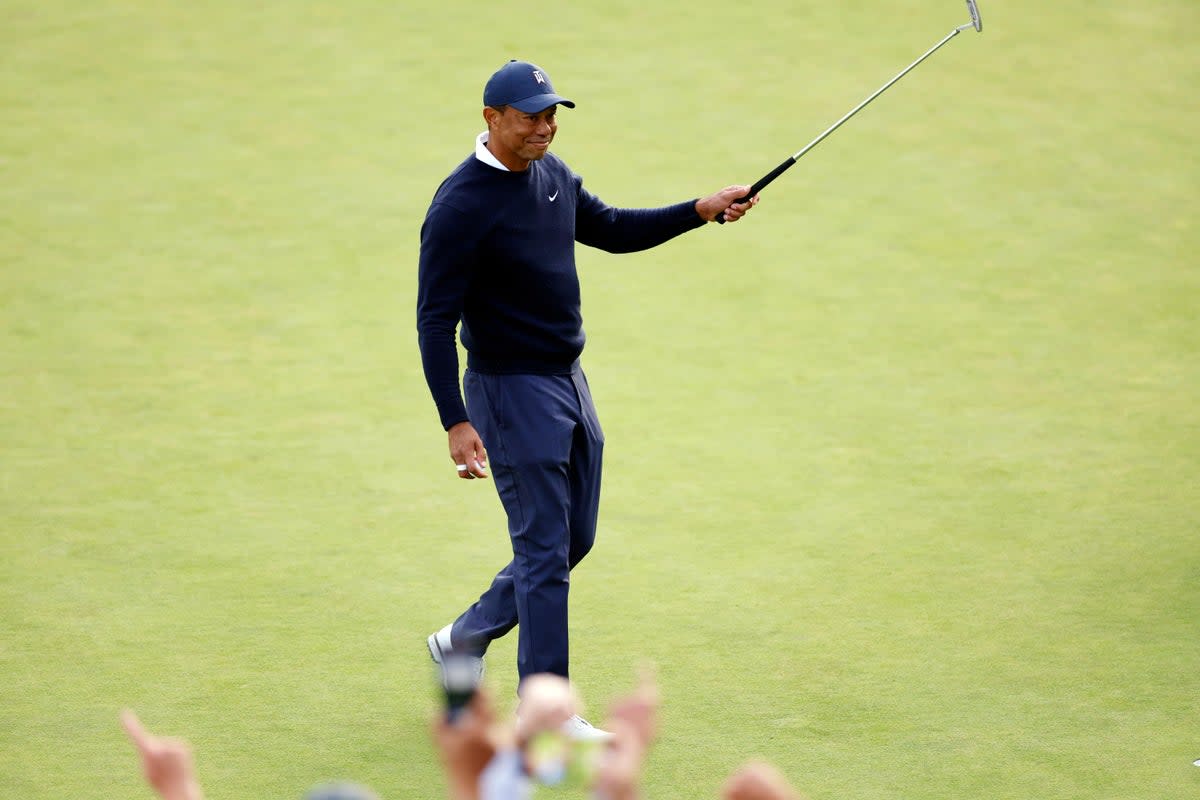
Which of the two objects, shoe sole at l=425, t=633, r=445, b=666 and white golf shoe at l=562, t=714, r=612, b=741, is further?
shoe sole at l=425, t=633, r=445, b=666

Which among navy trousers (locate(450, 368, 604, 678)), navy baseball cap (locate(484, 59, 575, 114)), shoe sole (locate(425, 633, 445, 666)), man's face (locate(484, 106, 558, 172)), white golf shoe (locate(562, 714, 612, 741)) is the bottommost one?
white golf shoe (locate(562, 714, 612, 741))

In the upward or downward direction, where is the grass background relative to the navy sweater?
downward

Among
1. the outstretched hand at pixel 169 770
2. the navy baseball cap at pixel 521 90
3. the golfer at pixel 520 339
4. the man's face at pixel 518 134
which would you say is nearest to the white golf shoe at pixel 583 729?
the golfer at pixel 520 339

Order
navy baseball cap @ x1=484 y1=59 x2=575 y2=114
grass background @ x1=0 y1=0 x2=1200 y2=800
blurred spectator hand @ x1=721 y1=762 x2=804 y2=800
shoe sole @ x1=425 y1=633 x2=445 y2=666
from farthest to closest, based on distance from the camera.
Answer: shoe sole @ x1=425 y1=633 x2=445 y2=666, grass background @ x1=0 y1=0 x2=1200 y2=800, navy baseball cap @ x1=484 y1=59 x2=575 y2=114, blurred spectator hand @ x1=721 y1=762 x2=804 y2=800

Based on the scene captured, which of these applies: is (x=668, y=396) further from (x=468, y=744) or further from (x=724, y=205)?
(x=468, y=744)

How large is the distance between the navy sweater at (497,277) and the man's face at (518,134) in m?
0.04

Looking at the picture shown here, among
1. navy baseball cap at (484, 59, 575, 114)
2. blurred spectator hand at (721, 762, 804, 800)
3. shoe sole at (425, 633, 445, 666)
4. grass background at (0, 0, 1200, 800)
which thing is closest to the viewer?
blurred spectator hand at (721, 762, 804, 800)

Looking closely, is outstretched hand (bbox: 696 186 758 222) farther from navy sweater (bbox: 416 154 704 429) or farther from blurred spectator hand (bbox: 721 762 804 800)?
blurred spectator hand (bbox: 721 762 804 800)

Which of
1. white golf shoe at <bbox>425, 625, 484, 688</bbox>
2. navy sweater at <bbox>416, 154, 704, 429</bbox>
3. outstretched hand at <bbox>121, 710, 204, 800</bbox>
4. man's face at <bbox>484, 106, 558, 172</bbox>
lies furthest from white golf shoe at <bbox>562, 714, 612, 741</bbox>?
outstretched hand at <bbox>121, 710, 204, 800</bbox>

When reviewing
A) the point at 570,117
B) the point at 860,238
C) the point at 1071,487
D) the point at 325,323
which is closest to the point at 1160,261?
the point at 860,238

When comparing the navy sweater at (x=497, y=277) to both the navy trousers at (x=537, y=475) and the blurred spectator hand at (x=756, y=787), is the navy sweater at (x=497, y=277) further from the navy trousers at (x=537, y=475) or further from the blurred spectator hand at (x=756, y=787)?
the blurred spectator hand at (x=756, y=787)

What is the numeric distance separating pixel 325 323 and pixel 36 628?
2105 mm

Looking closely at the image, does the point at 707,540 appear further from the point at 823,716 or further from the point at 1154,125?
the point at 1154,125

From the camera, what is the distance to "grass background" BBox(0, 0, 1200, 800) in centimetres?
397
